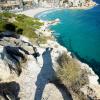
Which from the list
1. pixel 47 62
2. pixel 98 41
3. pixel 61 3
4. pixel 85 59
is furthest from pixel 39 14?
pixel 47 62

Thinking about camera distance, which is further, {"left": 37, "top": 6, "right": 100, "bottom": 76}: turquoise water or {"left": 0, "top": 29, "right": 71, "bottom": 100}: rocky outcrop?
{"left": 37, "top": 6, "right": 100, "bottom": 76}: turquoise water

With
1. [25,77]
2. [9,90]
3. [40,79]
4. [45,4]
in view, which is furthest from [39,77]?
[45,4]

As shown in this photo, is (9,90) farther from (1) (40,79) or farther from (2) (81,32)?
(2) (81,32)

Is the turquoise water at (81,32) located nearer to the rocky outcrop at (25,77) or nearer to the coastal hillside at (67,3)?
the coastal hillside at (67,3)

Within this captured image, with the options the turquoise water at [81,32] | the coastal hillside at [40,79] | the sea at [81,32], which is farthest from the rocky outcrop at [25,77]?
the turquoise water at [81,32]

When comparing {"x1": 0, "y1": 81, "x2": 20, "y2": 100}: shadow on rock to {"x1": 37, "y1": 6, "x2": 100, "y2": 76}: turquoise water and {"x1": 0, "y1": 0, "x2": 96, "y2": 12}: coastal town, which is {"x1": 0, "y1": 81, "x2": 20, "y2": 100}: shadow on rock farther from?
{"x1": 0, "y1": 0, "x2": 96, "y2": 12}: coastal town

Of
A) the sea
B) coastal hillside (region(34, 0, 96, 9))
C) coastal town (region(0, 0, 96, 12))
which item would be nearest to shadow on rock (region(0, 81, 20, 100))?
the sea

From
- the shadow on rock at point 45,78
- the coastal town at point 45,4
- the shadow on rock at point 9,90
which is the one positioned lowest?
the coastal town at point 45,4

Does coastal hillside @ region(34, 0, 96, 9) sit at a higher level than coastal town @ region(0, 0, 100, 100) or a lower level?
lower

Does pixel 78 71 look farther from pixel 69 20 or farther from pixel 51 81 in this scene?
pixel 69 20
